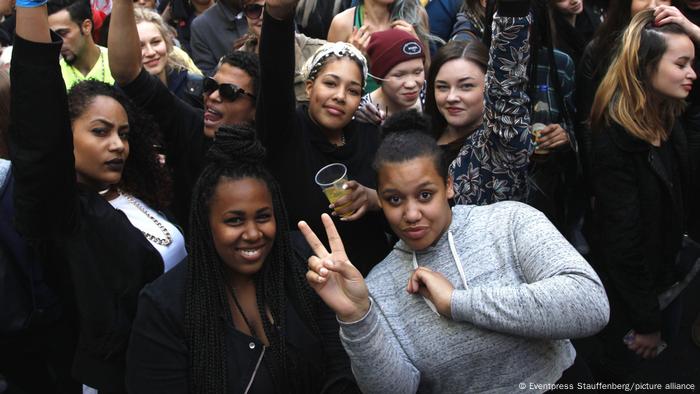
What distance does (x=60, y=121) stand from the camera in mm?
2252

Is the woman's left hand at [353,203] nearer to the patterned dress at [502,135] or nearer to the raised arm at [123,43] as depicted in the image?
the patterned dress at [502,135]

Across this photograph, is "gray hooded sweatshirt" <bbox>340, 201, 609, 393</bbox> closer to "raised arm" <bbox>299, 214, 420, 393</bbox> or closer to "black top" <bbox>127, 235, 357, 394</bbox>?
"raised arm" <bbox>299, 214, 420, 393</bbox>

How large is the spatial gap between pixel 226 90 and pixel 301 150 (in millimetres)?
661

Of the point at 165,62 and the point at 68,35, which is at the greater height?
the point at 68,35

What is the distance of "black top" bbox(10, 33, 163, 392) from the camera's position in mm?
2201

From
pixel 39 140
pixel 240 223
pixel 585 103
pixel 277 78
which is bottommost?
pixel 240 223

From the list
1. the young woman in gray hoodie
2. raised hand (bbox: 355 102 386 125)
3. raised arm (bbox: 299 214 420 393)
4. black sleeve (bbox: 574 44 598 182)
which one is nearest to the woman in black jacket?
black sleeve (bbox: 574 44 598 182)

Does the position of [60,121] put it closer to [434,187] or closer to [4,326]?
A: [4,326]

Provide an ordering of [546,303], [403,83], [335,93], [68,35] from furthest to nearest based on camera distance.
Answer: [68,35] < [403,83] < [335,93] < [546,303]

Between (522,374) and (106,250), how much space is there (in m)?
1.48

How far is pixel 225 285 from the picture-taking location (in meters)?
2.47

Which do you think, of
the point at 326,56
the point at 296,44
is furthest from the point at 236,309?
the point at 296,44

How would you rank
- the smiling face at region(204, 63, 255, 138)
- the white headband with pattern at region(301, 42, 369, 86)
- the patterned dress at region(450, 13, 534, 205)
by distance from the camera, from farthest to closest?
the smiling face at region(204, 63, 255, 138) → the white headband with pattern at region(301, 42, 369, 86) → the patterned dress at region(450, 13, 534, 205)

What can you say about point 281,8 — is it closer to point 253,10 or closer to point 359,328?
point 359,328
